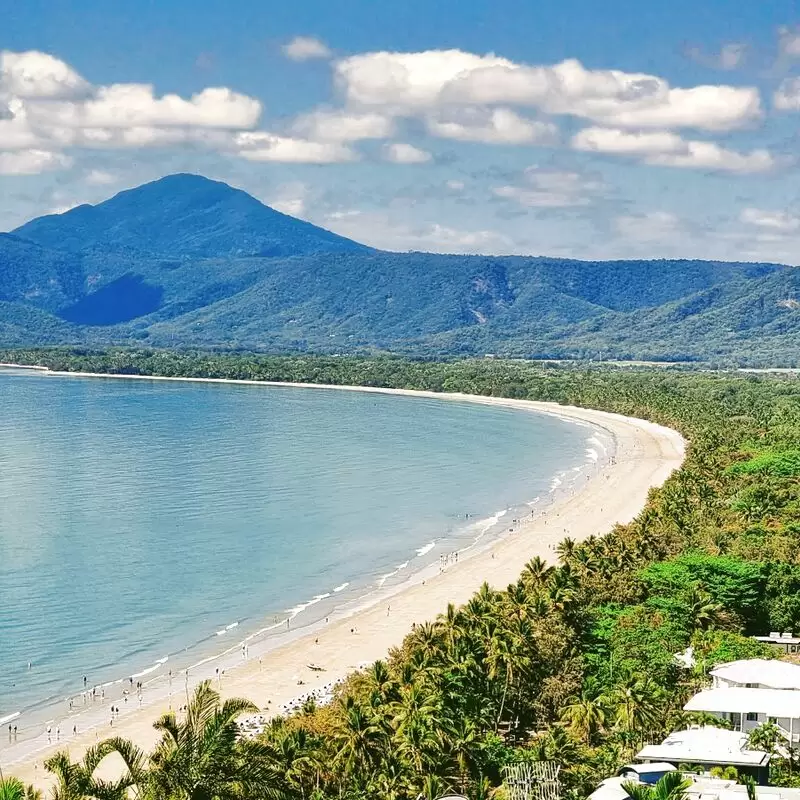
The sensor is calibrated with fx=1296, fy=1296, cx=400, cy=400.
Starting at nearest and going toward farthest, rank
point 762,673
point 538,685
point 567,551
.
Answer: point 762,673 < point 538,685 < point 567,551

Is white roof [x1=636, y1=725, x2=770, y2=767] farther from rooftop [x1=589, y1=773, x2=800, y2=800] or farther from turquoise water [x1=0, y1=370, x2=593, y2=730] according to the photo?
turquoise water [x1=0, y1=370, x2=593, y2=730]

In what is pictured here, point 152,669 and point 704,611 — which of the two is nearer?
point 704,611

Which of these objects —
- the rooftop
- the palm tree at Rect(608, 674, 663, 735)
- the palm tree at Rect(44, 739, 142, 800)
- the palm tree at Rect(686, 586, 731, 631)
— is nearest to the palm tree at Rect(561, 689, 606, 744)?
the palm tree at Rect(608, 674, 663, 735)

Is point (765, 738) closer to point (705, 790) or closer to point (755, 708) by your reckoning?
point (755, 708)

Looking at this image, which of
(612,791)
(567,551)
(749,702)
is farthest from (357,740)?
(567,551)

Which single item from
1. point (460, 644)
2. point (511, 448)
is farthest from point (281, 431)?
point (460, 644)

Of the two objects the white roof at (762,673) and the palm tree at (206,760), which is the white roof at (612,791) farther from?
the white roof at (762,673)

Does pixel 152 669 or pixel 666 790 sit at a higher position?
pixel 666 790

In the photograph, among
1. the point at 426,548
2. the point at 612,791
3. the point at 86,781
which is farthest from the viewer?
the point at 426,548
